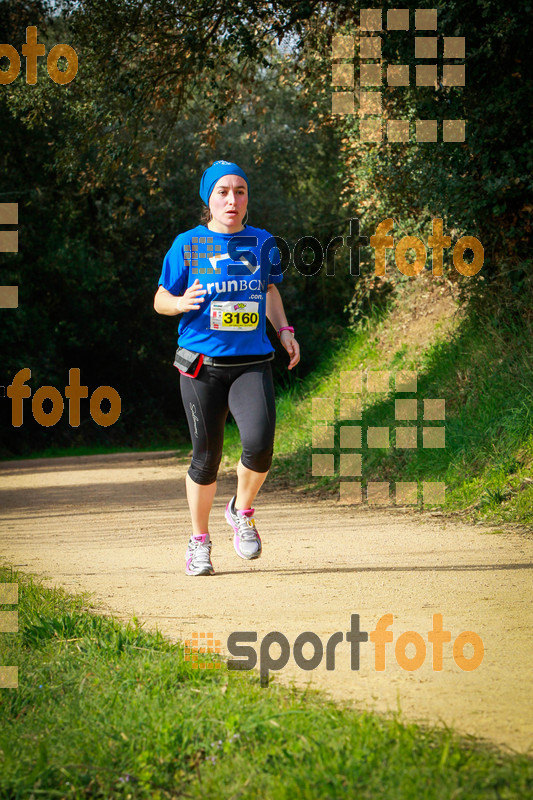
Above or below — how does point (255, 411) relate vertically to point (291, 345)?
below

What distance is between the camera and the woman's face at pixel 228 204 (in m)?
5.01

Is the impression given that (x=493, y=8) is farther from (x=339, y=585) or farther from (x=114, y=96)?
(x=339, y=585)

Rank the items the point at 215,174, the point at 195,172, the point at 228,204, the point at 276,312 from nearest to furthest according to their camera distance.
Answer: the point at 228,204 < the point at 215,174 < the point at 276,312 < the point at 195,172

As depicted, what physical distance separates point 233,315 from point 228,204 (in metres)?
0.63

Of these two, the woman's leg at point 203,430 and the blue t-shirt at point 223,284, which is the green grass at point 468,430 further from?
the blue t-shirt at point 223,284

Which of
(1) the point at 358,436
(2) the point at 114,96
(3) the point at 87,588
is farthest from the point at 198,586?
(2) the point at 114,96

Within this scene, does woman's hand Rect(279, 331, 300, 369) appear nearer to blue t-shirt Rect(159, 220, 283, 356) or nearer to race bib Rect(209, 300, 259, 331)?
blue t-shirt Rect(159, 220, 283, 356)

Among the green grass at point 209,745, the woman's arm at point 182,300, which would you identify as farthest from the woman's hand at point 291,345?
the green grass at point 209,745

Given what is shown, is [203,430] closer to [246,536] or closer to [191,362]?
[191,362]

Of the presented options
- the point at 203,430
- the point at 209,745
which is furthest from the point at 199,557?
the point at 209,745

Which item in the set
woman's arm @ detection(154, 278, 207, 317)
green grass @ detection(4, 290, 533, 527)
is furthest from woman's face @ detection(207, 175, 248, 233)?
green grass @ detection(4, 290, 533, 527)

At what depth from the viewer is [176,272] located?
16.6ft

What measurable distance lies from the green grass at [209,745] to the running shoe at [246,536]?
195 cm

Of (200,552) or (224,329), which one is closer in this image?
(224,329)
